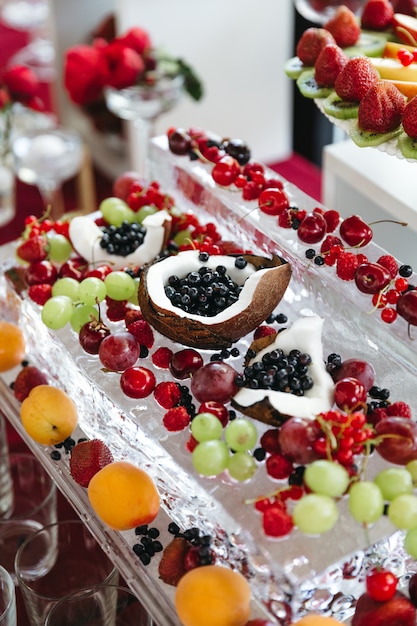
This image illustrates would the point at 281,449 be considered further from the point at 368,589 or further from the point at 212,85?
the point at 212,85

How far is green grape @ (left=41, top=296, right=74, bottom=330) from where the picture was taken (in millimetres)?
1179

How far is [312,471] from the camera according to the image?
0.90 metres

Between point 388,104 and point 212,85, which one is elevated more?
point 388,104

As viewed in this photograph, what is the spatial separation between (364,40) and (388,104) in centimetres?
29

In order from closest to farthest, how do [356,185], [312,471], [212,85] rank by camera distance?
[312,471]
[356,185]
[212,85]

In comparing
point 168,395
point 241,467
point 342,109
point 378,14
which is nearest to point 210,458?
point 241,467

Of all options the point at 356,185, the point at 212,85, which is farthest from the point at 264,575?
the point at 212,85

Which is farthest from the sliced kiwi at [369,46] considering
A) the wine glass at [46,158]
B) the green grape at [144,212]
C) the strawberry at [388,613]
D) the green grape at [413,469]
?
the wine glass at [46,158]

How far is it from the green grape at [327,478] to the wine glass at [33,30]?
6.81 ft

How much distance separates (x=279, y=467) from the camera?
3.11 ft

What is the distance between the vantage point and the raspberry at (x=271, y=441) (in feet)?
3.19

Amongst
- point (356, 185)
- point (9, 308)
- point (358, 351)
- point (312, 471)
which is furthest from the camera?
point (356, 185)

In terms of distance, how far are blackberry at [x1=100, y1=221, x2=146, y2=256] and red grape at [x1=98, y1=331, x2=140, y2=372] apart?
0.23 meters

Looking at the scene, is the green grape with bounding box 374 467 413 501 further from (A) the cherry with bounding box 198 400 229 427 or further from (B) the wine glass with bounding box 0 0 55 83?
(B) the wine glass with bounding box 0 0 55 83
